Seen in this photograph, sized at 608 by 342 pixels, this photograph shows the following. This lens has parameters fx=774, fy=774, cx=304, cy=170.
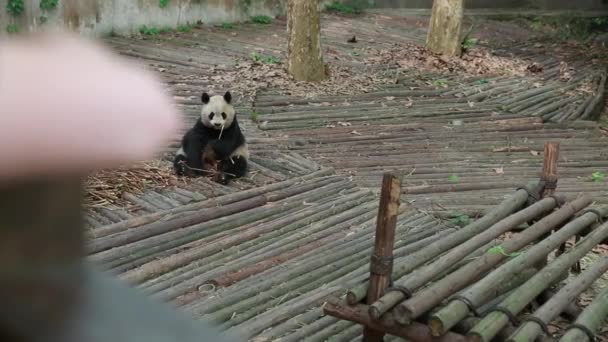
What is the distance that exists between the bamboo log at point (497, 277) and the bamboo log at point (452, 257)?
0.65 feet

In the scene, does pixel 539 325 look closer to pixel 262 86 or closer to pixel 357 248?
pixel 357 248

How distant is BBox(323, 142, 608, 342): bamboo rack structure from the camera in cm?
330

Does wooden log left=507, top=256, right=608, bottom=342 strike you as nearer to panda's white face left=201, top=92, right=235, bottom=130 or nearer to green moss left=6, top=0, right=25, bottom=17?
green moss left=6, top=0, right=25, bottom=17

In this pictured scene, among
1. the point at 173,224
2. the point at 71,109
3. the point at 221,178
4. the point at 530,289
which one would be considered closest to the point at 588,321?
the point at 530,289

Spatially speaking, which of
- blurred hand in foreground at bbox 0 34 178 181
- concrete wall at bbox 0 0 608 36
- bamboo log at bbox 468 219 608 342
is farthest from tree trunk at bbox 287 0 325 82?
blurred hand in foreground at bbox 0 34 178 181

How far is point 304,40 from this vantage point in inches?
344

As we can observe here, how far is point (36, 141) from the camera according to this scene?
44 cm

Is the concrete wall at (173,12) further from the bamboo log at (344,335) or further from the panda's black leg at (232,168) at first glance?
the bamboo log at (344,335)

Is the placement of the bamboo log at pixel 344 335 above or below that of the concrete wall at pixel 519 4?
below

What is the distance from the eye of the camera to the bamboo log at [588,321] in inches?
137

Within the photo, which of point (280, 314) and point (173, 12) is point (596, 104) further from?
point (280, 314)

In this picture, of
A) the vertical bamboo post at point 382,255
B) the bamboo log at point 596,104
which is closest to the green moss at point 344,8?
the bamboo log at point 596,104

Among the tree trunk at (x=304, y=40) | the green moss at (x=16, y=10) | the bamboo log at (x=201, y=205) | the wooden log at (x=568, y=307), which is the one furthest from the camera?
the tree trunk at (x=304, y=40)

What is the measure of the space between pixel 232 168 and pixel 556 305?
9.46ft
